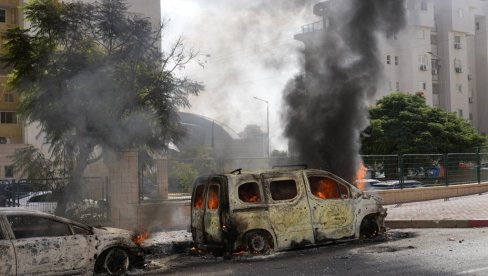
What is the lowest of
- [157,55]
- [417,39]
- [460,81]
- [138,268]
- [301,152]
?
[138,268]

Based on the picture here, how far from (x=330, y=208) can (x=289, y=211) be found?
2.83 ft

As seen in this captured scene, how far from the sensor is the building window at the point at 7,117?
3102 cm

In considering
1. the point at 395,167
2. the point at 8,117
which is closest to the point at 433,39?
the point at 395,167

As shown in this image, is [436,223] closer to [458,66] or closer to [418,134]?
[418,134]

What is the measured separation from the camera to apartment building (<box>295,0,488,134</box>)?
1732 inches

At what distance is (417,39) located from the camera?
43.9m

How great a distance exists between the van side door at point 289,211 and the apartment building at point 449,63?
109 ft

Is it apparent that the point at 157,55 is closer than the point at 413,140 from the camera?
Yes

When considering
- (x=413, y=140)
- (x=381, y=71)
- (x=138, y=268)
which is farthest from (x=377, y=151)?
(x=138, y=268)

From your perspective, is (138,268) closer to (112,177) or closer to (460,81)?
(112,177)

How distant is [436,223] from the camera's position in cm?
1233

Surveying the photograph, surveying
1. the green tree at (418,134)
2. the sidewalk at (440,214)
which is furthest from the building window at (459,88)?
the sidewalk at (440,214)

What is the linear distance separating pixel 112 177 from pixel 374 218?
5.85m

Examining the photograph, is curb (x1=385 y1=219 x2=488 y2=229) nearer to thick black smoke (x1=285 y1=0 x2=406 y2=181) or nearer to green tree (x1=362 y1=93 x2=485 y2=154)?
thick black smoke (x1=285 y1=0 x2=406 y2=181)
